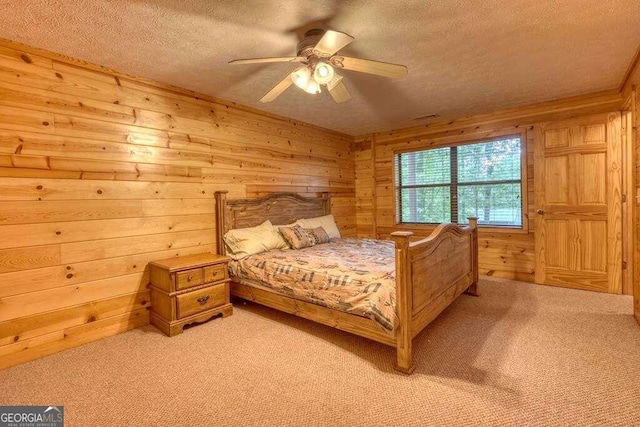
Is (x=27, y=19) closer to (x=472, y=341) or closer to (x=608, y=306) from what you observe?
(x=472, y=341)

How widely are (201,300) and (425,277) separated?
198cm

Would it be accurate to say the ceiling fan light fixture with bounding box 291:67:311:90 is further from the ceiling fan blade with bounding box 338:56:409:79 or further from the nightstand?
the nightstand

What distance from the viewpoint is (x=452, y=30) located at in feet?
7.21

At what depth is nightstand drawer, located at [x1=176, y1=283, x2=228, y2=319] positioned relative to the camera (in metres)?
2.73

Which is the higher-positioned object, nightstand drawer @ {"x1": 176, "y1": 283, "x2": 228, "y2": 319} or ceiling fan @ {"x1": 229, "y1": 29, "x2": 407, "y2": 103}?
ceiling fan @ {"x1": 229, "y1": 29, "x2": 407, "y2": 103}

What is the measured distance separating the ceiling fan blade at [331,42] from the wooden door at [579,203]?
326cm

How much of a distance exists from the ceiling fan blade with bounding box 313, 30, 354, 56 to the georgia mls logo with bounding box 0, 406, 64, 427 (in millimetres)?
2564

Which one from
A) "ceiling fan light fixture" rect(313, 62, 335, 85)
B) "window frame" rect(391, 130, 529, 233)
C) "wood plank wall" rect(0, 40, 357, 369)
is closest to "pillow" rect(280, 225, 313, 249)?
"wood plank wall" rect(0, 40, 357, 369)

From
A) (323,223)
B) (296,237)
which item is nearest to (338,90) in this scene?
(296,237)

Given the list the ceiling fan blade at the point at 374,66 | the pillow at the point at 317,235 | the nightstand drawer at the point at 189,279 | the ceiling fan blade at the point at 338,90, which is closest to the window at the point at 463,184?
the pillow at the point at 317,235

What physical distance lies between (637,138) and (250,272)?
11.9 ft

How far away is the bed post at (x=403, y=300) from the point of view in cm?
202

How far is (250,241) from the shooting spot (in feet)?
11.3

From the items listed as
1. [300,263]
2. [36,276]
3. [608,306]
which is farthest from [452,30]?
[36,276]
